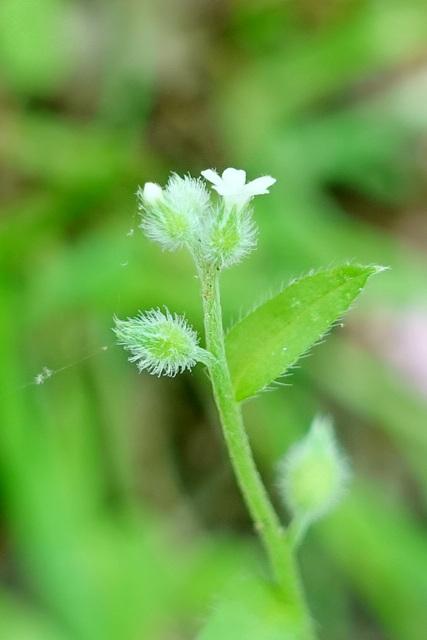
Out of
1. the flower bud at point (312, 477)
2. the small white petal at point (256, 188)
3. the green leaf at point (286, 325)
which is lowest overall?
the flower bud at point (312, 477)

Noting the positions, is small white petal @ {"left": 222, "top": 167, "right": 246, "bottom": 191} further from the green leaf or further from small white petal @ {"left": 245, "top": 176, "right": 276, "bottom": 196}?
the green leaf

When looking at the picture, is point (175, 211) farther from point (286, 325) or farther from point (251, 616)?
point (251, 616)

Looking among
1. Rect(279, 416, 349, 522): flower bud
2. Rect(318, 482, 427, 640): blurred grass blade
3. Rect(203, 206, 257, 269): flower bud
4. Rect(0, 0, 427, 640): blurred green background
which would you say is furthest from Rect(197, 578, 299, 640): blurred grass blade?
Rect(318, 482, 427, 640): blurred grass blade

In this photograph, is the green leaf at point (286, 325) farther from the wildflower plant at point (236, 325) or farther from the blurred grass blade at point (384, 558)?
the blurred grass blade at point (384, 558)

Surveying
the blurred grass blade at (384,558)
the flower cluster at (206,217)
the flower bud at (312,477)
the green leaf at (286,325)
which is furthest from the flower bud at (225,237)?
the blurred grass blade at (384,558)

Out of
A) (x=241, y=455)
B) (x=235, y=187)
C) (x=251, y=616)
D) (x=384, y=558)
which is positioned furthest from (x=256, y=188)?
(x=384, y=558)

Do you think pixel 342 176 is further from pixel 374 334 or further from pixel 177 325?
pixel 177 325

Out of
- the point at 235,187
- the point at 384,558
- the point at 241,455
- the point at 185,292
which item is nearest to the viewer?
the point at 235,187
